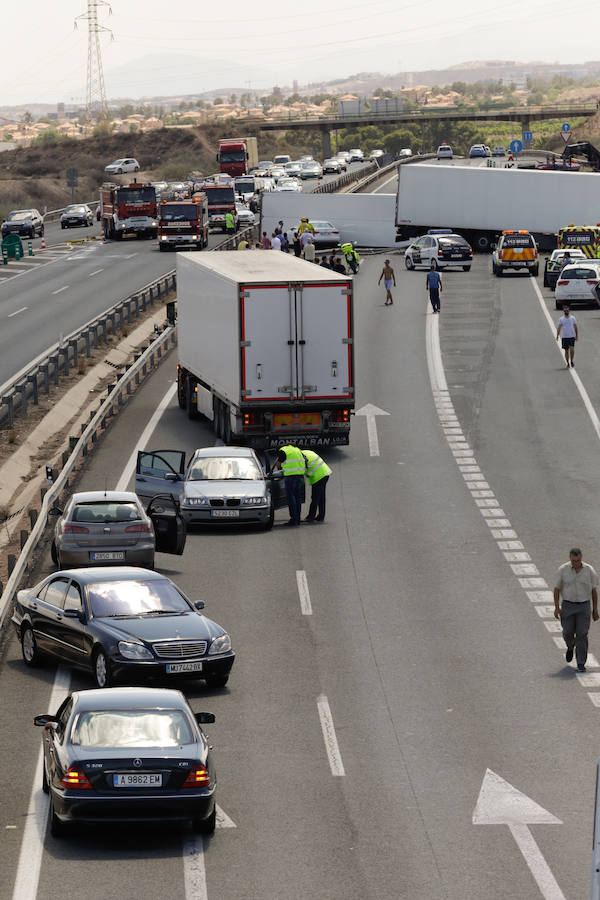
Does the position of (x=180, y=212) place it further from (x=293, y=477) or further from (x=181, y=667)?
(x=181, y=667)

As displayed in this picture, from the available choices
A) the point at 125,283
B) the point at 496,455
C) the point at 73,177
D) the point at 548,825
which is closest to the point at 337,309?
the point at 496,455

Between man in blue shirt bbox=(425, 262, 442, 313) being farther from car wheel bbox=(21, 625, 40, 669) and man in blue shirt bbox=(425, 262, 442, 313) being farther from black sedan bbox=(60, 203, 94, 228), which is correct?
black sedan bbox=(60, 203, 94, 228)

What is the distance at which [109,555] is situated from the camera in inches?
878

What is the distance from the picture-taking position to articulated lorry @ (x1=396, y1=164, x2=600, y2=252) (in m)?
70.0

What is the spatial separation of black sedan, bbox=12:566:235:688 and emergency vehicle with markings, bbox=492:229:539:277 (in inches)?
1814

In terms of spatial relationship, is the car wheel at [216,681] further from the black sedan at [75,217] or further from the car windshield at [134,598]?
the black sedan at [75,217]

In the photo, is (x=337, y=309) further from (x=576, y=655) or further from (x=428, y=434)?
(x=576, y=655)

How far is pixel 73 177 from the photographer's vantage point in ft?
330

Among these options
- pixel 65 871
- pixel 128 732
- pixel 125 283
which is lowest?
pixel 125 283

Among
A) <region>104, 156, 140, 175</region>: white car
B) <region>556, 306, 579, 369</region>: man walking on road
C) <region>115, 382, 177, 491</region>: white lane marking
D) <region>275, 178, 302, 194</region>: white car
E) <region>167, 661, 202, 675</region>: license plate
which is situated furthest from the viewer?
<region>104, 156, 140, 175</region>: white car

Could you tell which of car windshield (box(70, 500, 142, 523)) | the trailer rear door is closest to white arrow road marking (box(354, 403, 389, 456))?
the trailer rear door

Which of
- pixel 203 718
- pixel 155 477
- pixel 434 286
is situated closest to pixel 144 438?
pixel 155 477

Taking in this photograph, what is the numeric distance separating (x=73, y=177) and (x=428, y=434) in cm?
6966

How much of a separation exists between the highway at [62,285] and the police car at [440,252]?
451 inches
